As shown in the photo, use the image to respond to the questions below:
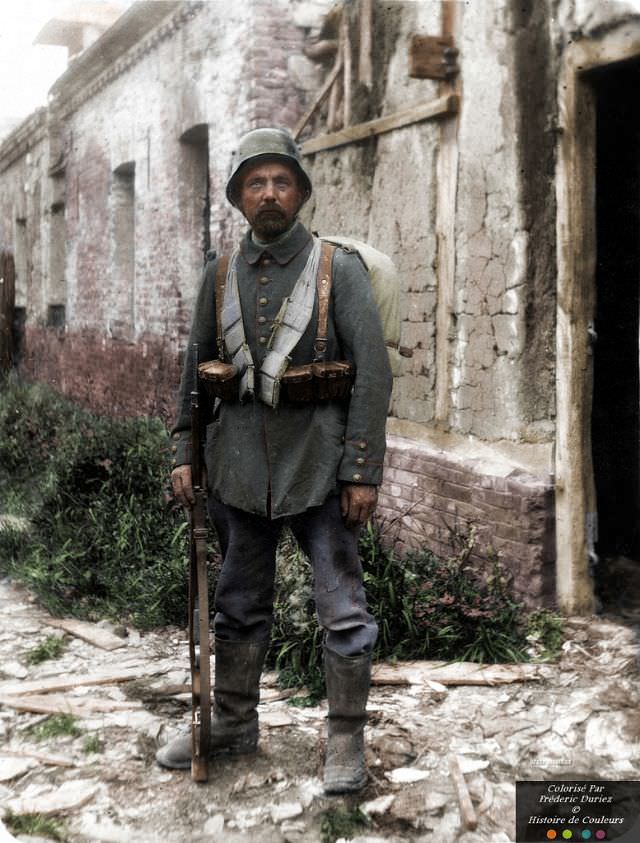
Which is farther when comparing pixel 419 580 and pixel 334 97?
pixel 334 97

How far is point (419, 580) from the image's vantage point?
4.94 meters

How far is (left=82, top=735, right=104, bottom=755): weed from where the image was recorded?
3656 mm

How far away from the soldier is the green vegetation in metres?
0.87

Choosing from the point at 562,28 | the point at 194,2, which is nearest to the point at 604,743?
the point at 562,28

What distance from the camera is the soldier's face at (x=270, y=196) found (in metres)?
3.29

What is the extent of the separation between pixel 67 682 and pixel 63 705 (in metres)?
0.27

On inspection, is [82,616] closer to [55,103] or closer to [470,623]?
[470,623]

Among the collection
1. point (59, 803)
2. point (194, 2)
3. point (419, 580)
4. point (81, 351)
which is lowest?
point (59, 803)

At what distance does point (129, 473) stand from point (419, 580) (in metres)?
2.60

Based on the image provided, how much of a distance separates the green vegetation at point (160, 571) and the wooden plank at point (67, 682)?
64cm

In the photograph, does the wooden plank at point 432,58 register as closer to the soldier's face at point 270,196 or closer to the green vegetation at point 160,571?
the soldier's face at point 270,196

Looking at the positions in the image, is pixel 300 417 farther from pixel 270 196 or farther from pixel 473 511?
pixel 473 511

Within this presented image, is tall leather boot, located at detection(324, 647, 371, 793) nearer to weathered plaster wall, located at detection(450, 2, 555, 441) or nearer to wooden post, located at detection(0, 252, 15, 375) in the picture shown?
weathered plaster wall, located at detection(450, 2, 555, 441)

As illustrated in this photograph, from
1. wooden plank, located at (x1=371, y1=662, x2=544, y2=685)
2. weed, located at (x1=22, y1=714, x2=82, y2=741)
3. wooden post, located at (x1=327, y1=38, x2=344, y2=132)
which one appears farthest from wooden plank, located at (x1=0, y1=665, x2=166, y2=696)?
wooden post, located at (x1=327, y1=38, x2=344, y2=132)
